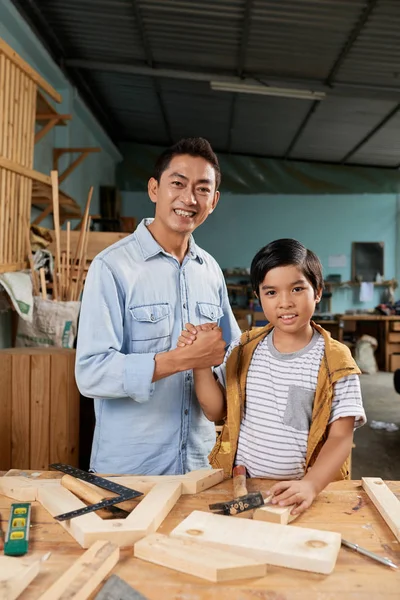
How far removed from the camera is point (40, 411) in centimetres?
333

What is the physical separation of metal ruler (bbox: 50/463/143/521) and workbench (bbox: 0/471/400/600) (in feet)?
0.16

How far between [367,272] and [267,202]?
102 inches

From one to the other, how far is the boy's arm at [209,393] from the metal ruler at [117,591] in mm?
897

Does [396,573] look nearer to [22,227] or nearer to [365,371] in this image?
[22,227]

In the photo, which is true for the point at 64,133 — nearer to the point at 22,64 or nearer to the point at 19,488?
the point at 22,64

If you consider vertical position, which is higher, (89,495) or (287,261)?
(287,261)

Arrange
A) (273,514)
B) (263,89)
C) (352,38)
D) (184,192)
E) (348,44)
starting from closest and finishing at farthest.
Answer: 1. (273,514)
2. (184,192)
3. (352,38)
4. (348,44)
5. (263,89)

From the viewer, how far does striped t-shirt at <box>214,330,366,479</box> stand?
1.74 m

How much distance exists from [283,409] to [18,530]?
2.98 ft

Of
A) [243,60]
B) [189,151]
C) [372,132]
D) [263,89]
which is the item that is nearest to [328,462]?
[189,151]

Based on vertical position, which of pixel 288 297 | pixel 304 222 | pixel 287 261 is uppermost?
pixel 304 222

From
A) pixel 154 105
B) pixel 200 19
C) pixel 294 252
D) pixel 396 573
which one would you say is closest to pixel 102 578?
pixel 396 573

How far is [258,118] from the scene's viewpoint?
8898 mm

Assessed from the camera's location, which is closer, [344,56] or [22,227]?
[22,227]
